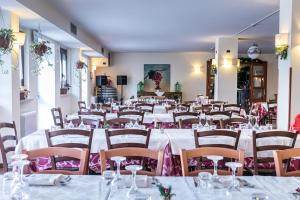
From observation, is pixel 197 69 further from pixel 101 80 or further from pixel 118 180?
pixel 118 180

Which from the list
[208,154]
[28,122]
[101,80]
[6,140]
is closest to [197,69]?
[101,80]

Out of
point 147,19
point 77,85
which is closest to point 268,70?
point 77,85

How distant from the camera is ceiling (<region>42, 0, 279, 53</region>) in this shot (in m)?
7.52

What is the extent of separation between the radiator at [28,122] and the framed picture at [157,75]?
9553 millimetres

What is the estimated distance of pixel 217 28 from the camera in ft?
34.4

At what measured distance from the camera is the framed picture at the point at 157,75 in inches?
714

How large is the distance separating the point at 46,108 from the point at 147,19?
3.90 m

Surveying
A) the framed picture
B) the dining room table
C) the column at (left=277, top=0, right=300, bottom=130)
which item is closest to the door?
the framed picture

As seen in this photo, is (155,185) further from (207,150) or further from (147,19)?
(147,19)

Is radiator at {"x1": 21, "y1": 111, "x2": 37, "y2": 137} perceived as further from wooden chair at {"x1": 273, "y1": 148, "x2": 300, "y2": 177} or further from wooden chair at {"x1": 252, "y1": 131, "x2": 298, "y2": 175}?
wooden chair at {"x1": 273, "y1": 148, "x2": 300, "y2": 177}

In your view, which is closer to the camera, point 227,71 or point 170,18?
point 170,18

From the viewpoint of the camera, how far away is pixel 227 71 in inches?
478

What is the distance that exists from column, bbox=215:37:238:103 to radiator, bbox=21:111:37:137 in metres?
5.72

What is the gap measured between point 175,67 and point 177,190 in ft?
52.5
